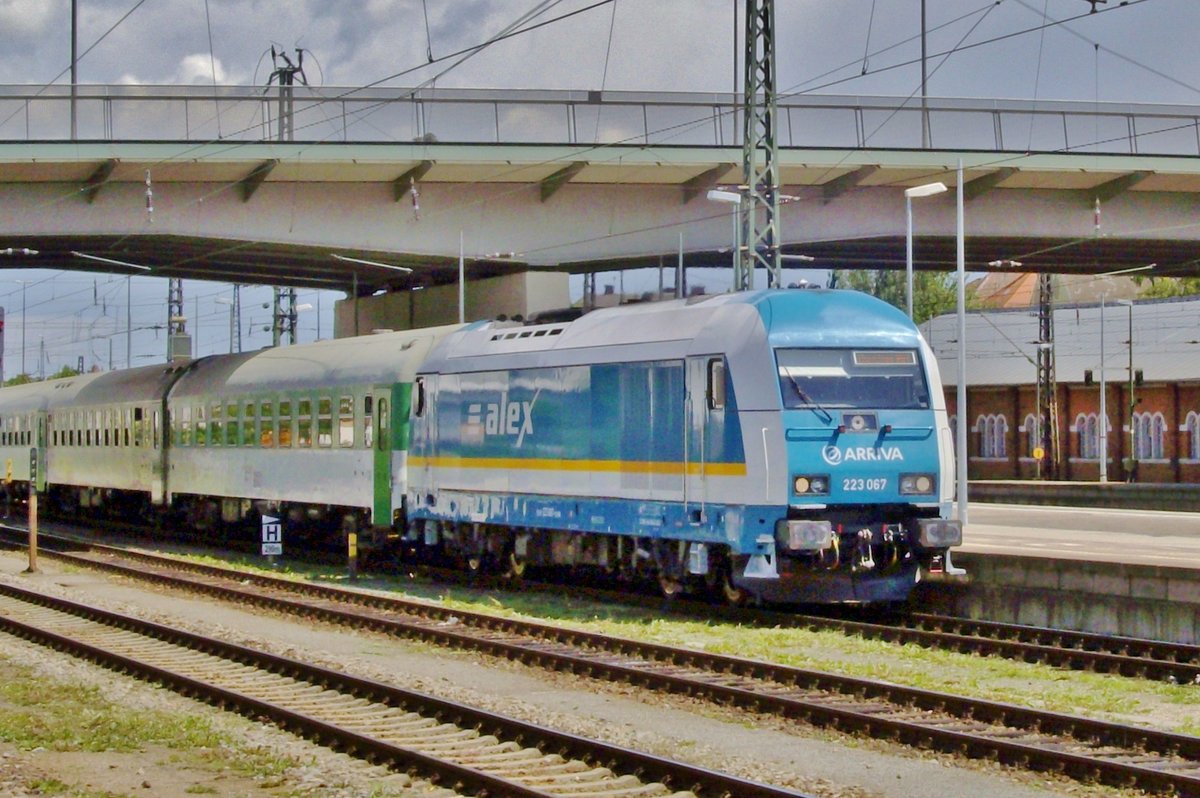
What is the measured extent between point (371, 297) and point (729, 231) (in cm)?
1351

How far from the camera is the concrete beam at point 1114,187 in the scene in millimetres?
36812

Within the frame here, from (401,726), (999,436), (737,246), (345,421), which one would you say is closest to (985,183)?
(737,246)

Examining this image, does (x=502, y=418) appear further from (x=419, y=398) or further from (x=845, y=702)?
(x=845, y=702)

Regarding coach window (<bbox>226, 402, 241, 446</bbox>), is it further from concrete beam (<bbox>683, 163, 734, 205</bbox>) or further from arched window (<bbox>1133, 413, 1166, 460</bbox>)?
arched window (<bbox>1133, 413, 1166, 460</bbox>)

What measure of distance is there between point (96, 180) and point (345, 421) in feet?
36.2

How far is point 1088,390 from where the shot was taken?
2717 inches

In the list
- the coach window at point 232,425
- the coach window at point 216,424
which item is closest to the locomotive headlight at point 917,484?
the coach window at point 232,425

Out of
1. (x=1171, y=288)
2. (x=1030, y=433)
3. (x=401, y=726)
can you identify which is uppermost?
(x=1171, y=288)

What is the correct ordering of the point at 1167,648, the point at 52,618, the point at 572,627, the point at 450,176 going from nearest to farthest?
1. the point at 1167,648
2. the point at 572,627
3. the point at 52,618
4. the point at 450,176

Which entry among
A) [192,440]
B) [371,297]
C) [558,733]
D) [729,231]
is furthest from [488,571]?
[371,297]

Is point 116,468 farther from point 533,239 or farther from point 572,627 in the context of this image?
point 572,627

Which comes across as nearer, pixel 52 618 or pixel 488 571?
pixel 52 618

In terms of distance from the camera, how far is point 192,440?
1287 inches

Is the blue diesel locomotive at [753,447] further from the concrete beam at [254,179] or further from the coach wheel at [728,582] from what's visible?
the concrete beam at [254,179]
